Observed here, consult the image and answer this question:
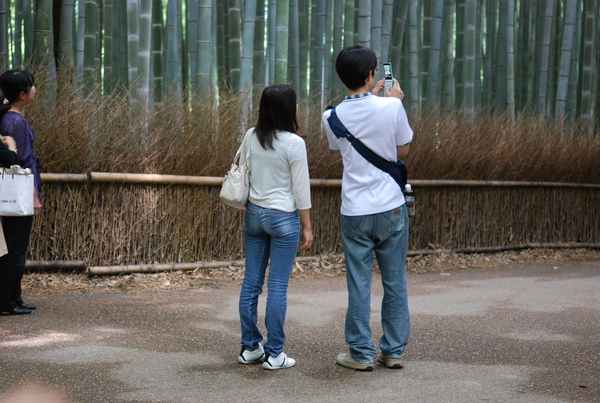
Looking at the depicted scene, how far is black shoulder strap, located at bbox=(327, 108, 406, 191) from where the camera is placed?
3.07 metres

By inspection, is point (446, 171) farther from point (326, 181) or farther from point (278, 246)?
point (278, 246)

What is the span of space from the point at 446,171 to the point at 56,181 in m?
3.88

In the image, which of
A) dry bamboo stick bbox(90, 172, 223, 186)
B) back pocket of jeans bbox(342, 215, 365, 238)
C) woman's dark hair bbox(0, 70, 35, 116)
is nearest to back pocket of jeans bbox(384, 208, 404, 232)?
back pocket of jeans bbox(342, 215, 365, 238)

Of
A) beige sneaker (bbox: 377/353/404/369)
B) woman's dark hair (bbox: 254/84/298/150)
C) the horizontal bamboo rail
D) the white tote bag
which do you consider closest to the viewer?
woman's dark hair (bbox: 254/84/298/150)

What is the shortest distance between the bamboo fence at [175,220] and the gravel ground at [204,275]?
0.29 ft

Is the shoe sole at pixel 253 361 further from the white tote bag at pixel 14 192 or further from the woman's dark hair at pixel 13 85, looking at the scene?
the woman's dark hair at pixel 13 85

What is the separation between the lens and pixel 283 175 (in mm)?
3080

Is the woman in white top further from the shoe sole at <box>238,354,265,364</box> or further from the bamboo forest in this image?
the bamboo forest

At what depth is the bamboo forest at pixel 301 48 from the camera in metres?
6.21

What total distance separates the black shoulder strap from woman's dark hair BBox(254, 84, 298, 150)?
167 mm

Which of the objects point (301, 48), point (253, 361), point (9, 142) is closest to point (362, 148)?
point (253, 361)

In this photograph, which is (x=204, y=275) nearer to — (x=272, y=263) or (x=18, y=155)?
(x=18, y=155)

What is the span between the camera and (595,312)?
15.2ft

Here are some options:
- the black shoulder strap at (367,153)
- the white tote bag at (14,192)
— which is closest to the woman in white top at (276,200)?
the black shoulder strap at (367,153)
